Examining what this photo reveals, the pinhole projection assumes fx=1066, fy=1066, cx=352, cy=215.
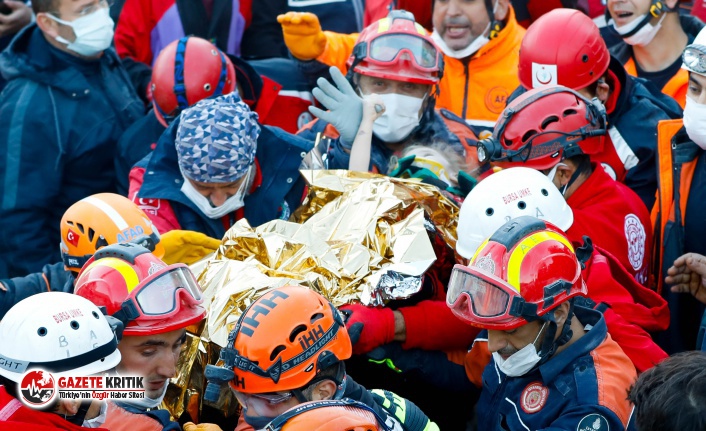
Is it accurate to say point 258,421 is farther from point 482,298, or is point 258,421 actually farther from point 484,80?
point 484,80

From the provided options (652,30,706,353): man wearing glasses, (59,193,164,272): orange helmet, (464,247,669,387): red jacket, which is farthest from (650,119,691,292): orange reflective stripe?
(59,193,164,272): orange helmet

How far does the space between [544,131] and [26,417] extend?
280cm

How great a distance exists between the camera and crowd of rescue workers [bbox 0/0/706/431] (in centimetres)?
407

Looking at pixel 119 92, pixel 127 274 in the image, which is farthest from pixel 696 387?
pixel 119 92

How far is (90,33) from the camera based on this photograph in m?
7.02

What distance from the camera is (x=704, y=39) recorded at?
514 centimetres

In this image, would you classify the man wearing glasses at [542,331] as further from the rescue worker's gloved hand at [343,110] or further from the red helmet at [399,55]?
the red helmet at [399,55]

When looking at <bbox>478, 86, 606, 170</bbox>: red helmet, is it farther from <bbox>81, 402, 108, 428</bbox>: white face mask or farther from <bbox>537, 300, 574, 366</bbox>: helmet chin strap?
<bbox>81, 402, 108, 428</bbox>: white face mask

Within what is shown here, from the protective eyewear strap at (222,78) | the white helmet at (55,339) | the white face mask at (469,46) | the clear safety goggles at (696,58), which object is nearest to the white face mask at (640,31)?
the white face mask at (469,46)

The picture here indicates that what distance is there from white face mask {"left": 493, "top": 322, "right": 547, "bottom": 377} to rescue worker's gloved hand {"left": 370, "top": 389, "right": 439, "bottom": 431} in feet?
1.22

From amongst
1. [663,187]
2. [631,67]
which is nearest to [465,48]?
[631,67]

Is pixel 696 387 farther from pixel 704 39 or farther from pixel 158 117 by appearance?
pixel 158 117

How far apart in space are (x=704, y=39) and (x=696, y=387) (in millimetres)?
2364

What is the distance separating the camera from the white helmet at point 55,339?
148 inches
